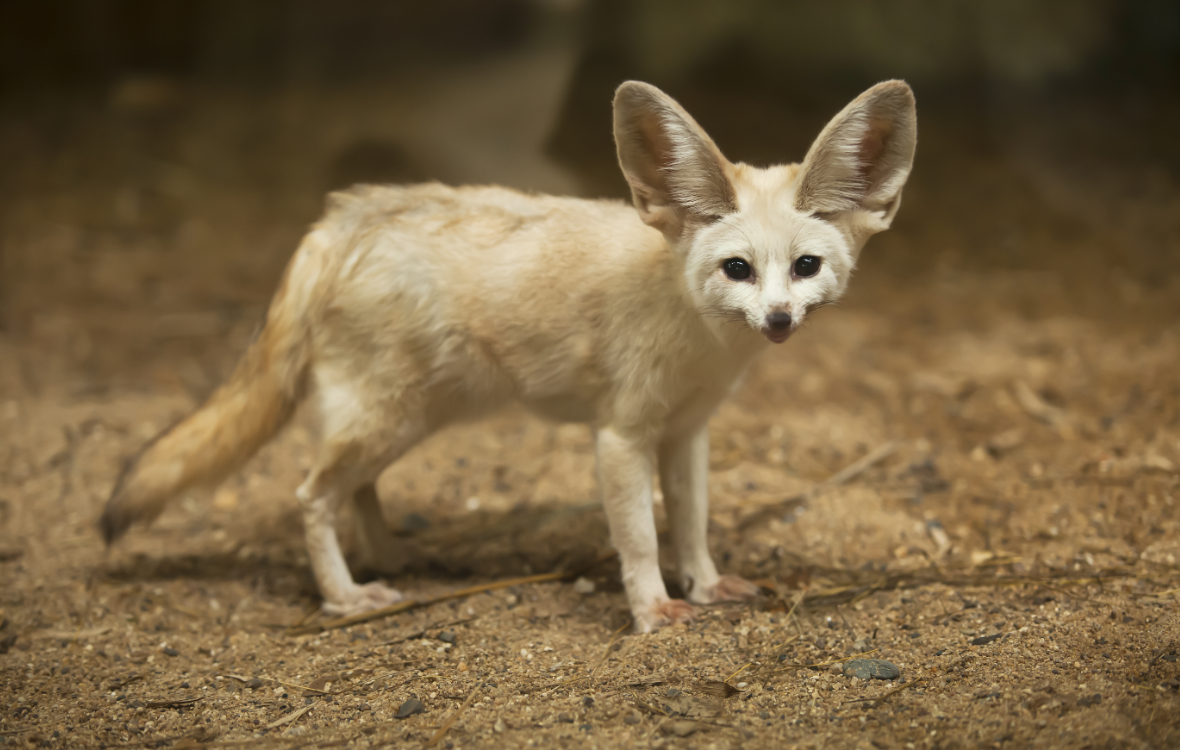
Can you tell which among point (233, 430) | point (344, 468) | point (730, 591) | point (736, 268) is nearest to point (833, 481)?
point (730, 591)

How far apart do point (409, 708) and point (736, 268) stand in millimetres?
1384

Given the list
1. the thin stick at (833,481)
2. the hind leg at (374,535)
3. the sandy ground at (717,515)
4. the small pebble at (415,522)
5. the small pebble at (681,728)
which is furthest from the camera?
the small pebble at (415,522)

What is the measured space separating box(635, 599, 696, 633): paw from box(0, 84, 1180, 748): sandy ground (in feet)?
0.19

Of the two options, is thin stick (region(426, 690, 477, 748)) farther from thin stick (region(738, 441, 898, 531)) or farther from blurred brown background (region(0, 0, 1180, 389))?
blurred brown background (region(0, 0, 1180, 389))

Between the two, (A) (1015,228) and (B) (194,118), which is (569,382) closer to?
(A) (1015,228)

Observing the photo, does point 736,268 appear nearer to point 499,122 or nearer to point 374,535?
point 374,535

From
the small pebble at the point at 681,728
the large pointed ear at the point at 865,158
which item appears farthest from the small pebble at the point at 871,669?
the large pointed ear at the point at 865,158

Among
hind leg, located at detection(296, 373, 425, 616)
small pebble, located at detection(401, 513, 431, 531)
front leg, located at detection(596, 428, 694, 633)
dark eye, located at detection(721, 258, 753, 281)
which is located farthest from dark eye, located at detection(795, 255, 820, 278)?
small pebble, located at detection(401, 513, 431, 531)

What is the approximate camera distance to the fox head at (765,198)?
7.54ft

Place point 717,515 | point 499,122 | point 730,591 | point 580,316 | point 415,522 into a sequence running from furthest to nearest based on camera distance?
point 499,122 < point 415,522 < point 717,515 < point 730,591 < point 580,316

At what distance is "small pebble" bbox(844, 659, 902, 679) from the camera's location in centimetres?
234

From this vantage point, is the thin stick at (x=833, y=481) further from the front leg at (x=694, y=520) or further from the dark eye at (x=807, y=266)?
the dark eye at (x=807, y=266)

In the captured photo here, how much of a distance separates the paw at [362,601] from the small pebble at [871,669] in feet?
4.81

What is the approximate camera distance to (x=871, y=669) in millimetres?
2369
